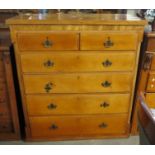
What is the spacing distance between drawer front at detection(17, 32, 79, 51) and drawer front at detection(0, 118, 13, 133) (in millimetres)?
762

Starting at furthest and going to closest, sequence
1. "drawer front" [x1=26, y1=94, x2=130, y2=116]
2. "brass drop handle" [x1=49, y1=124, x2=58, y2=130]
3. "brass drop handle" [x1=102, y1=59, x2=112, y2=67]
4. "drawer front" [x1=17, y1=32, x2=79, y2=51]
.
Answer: "brass drop handle" [x1=49, y1=124, x2=58, y2=130], "drawer front" [x1=26, y1=94, x2=130, y2=116], "brass drop handle" [x1=102, y1=59, x2=112, y2=67], "drawer front" [x1=17, y1=32, x2=79, y2=51]

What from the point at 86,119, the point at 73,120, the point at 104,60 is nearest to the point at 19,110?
the point at 73,120

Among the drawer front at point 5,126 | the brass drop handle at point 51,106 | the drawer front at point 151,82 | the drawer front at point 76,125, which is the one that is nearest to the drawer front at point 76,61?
the drawer front at point 151,82

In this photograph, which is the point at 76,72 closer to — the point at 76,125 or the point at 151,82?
the point at 76,125

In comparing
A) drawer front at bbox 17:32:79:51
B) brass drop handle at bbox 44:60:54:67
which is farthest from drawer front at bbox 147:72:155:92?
brass drop handle at bbox 44:60:54:67

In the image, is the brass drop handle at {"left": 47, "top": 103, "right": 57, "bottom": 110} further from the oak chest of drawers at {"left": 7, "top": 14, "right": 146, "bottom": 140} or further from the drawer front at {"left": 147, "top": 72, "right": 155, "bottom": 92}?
the drawer front at {"left": 147, "top": 72, "right": 155, "bottom": 92}

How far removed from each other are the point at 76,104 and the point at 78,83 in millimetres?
213

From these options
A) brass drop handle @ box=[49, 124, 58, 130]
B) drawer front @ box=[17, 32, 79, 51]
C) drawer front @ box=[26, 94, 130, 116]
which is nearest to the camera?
drawer front @ box=[17, 32, 79, 51]

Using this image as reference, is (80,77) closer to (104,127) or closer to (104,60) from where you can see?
(104,60)

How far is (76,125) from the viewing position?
1763 millimetres

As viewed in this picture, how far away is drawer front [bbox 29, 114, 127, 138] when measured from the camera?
1.73 m

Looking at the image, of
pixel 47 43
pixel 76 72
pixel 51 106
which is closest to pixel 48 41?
pixel 47 43

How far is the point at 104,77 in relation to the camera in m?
1.57

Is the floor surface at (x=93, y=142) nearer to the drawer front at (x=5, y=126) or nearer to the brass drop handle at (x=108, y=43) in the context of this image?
the drawer front at (x=5, y=126)
